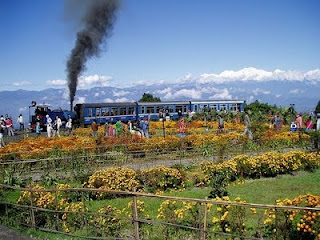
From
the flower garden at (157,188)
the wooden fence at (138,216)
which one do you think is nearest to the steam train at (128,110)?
the flower garden at (157,188)

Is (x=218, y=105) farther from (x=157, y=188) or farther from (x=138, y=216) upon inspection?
(x=138, y=216)

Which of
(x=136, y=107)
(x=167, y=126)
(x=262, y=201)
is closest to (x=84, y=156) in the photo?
(x=262, y=201)

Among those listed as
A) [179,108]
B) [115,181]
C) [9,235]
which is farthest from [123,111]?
[9,235]

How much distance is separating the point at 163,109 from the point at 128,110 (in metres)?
3.90

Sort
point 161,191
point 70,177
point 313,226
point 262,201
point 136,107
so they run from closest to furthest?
1. point 313,226
2. point 262,201
3. point 161,191
4. point 70,177
5. point 136,107

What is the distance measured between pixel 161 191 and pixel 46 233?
4.96m

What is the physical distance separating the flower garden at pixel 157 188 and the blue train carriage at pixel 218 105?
80.3 ft

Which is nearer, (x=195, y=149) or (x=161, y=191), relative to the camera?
(x=161, y=191)

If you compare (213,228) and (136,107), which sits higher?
(136,107)

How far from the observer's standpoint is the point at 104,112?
37.9m

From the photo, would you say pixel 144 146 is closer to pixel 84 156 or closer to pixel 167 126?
pixel 84 156

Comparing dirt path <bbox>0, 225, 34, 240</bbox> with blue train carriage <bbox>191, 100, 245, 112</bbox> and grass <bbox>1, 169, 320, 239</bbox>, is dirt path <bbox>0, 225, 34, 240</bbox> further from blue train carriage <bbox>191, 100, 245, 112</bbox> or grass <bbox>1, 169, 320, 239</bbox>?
blue train carriage <bbox>191, 100, 245, 112</bbox>

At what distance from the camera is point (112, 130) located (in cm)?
2428

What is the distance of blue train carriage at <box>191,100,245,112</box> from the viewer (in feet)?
152
